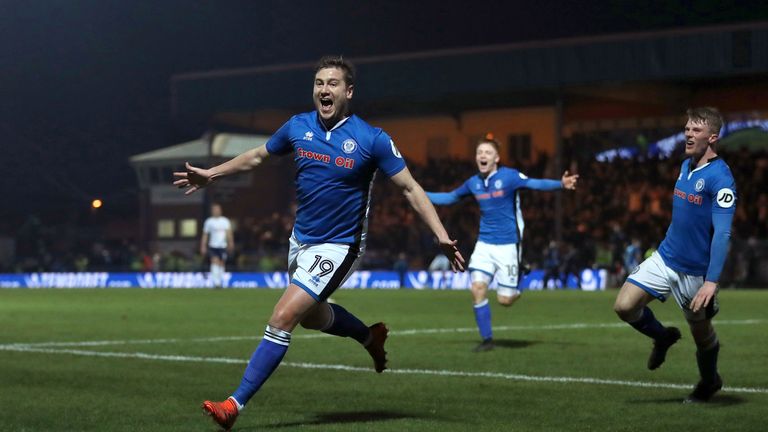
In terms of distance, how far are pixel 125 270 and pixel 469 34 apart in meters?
18.3

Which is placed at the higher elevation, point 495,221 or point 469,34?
point 469,34

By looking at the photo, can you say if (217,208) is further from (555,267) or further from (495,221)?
(495,221)

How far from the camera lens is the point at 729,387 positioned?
10.1 metres

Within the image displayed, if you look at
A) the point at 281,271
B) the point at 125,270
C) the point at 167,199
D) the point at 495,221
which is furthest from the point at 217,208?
the point at 167,199

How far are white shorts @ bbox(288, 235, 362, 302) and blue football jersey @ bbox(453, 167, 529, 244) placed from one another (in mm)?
6660

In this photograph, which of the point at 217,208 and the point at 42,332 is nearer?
the point at 42,332

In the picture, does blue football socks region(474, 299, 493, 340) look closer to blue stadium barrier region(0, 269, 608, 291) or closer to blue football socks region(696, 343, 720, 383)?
blue football socks region(696, 343, 720, 383)

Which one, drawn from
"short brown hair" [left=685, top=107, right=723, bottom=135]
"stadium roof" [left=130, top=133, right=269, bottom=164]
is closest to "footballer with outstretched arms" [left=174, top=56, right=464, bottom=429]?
"short brown hair" [left=685, top=107, right=723, bottom=135]

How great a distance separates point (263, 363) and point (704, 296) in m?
2.94

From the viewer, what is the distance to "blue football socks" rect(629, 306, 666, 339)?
31.2 ft

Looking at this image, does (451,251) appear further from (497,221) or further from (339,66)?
(497,221)

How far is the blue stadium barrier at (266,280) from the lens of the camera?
37.9 meters

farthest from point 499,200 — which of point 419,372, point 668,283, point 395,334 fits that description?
point 668,283

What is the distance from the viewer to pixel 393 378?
1093 centimetres
